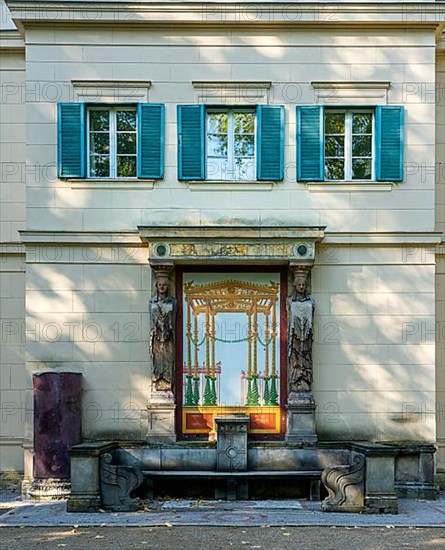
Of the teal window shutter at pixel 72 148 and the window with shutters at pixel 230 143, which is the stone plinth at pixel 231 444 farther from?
the teal window shutter at pixel 72 148

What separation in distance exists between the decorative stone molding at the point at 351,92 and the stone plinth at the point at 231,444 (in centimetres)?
531

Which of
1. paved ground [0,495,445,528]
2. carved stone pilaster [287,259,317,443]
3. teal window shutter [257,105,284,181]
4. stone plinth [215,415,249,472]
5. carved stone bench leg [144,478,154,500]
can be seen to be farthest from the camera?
teal window shutter [257,105,284,181]

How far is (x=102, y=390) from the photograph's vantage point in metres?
12.7

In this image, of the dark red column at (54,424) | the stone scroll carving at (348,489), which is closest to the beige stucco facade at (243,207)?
the dark red column at (54,424)

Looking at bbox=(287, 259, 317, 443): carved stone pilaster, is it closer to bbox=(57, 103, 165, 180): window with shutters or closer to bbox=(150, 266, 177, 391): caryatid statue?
bbox=(150, 266, 177, 391): caryatid statue

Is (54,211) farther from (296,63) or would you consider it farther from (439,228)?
(439,228)

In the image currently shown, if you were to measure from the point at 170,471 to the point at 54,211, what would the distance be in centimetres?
450

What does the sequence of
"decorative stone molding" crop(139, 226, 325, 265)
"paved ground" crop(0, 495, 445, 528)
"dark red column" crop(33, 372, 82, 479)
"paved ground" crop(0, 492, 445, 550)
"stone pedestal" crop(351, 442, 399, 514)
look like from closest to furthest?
"paved ground" crop(0, 492, 445, 550) < "paved ground" crop(0, 495, 445, 528) < "stone pedestal" crop(351, 442, 399, 514) < "dark red column" crop(33, 372, 82, 479) < "decorative stone molding" crop(139, 226, 325, 265)

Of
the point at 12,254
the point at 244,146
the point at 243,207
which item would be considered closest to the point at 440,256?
the point at 243,207

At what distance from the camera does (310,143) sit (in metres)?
12.9

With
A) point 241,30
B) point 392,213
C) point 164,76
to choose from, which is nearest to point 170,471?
point 392,213

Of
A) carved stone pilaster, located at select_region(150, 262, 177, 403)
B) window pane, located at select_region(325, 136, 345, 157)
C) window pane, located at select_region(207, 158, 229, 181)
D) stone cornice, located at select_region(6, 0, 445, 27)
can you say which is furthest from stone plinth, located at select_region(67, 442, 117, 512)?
stone cornice, located at select_region(6, 0, 445, 27)

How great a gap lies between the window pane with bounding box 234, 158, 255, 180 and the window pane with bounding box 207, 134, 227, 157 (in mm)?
281

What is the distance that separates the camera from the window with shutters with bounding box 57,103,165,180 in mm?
12781
